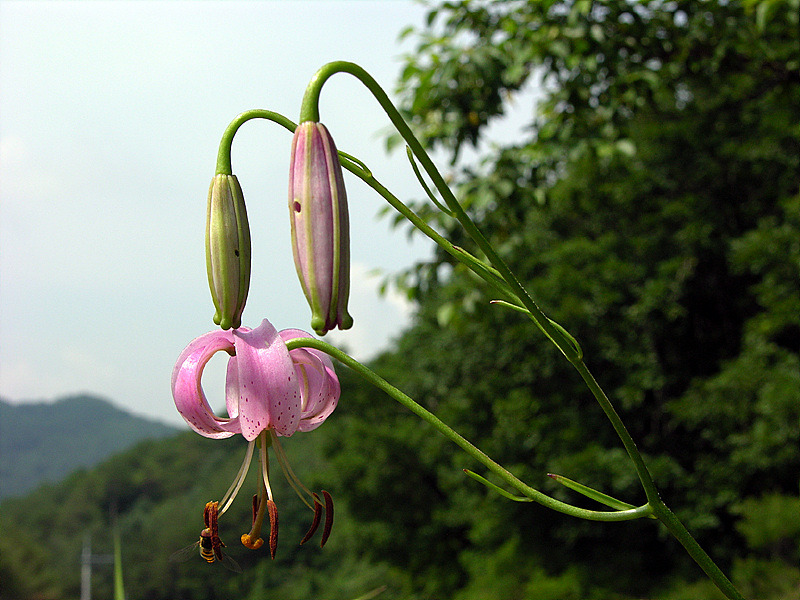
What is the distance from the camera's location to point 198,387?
0.63 m

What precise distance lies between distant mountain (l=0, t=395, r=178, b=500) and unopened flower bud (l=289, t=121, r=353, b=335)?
5289 cm

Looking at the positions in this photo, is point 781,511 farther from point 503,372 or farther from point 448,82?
point 448,82

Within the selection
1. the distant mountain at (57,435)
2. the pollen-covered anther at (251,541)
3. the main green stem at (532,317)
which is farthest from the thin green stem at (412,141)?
the distant mountain at (57,435)

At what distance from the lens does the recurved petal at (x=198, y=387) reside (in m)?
0.59

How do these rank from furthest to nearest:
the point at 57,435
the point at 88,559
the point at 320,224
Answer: the point at 57,435 < the point at 88,559 < the point at 320,224

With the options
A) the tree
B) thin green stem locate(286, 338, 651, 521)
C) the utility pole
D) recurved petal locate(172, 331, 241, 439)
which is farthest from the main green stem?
the utility pole

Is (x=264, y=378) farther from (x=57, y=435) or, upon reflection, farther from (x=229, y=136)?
(x=57, y=435)

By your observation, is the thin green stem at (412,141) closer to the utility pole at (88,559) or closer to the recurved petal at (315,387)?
the recurved petal at (315,387)

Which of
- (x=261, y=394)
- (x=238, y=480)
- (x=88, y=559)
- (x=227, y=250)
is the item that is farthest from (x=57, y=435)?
(x=227, y=250)

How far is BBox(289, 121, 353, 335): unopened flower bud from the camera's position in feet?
1.43

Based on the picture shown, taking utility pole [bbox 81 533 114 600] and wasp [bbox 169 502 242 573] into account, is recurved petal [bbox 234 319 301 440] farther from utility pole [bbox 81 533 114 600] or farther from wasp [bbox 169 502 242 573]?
utility pole [bbox 81 533 114 600]

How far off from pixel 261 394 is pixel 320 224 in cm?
18

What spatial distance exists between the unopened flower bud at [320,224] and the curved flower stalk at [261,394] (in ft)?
0.45

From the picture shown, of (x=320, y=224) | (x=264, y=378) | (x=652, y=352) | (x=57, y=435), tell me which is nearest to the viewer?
(x=320, y=224)
